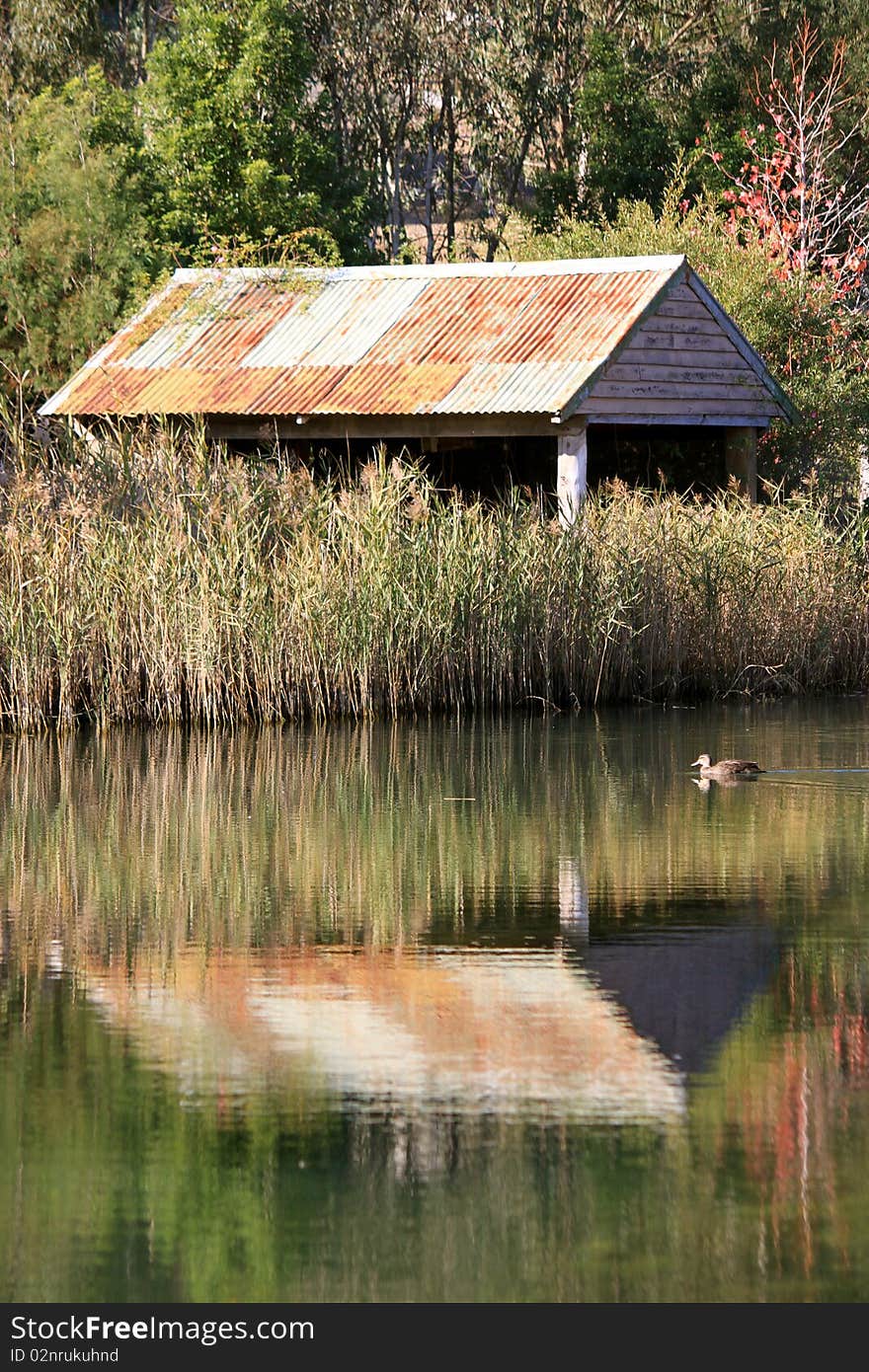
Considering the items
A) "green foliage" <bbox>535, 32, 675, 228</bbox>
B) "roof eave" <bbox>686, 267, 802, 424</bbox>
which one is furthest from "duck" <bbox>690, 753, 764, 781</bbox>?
"green foliage" <bbox>535, 32, 675, 228</bbox>

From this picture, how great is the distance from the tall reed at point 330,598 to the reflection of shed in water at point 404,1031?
8.16 metres

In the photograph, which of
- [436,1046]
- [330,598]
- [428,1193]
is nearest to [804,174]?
[330,598]

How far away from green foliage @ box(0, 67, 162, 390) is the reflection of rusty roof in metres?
3.88

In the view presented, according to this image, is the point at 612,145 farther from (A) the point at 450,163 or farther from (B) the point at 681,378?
(B) the point at 681,378

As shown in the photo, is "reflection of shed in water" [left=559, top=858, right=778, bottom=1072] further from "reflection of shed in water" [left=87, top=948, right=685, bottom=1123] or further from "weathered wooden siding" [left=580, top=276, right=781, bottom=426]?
"weathered wooden siding" [left=580, top=276, right=781, bottom=426]

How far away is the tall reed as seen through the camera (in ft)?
54.7

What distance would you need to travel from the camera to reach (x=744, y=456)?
24422 millimetres

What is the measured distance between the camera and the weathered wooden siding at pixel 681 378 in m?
22.6

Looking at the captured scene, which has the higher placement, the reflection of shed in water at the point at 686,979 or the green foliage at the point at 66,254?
the reflection of shed in water at the point at 686,979

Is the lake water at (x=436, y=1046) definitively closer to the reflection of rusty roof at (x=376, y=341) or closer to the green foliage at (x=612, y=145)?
the reflection of rusty roof at (x=376, y=341)

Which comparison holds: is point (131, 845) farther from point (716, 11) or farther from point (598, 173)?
point (716, 11)

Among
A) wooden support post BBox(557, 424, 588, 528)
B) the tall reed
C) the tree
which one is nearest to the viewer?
the tall reed

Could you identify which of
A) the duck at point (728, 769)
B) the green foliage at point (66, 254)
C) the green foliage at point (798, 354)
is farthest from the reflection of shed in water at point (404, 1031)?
the green foliage at point (66, 254)

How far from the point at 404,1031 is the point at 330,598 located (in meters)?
9.64
